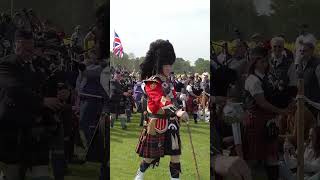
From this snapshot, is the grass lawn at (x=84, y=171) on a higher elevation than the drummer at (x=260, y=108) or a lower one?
lower

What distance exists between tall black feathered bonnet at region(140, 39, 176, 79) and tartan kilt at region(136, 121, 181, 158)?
65 centimetres

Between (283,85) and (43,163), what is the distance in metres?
2.97

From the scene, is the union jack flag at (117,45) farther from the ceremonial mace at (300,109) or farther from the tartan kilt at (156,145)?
the ceremonial mace at (300,109)

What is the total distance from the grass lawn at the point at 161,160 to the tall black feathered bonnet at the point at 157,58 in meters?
0.54

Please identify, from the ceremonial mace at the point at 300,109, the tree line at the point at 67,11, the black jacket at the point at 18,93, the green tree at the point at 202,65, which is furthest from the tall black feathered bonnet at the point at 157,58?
the ceremonial mace at the point at 300,109

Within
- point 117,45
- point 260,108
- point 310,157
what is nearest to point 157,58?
point 117,45

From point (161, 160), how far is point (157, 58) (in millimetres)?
1192

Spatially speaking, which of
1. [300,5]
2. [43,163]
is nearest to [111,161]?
[43,163]

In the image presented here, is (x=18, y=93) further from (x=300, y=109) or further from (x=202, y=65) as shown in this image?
(x=300, y=109)

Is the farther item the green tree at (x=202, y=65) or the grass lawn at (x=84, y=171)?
the grass lawn at (x=84, y=171)

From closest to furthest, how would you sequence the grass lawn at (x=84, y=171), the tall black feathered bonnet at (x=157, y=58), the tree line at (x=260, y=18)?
the tree line at (x=260, y=18) < the tall black feathered bonnet at (x=157, y=58) < the grass lawn at (x=84, y=171)

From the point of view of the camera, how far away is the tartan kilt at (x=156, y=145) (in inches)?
199

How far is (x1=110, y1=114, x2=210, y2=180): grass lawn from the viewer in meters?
5.10

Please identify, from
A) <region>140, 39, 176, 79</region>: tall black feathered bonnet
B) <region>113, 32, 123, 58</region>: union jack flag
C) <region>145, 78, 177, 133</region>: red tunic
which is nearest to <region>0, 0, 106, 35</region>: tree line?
<region>113, 32, 123, 58</region>: union jack flag
